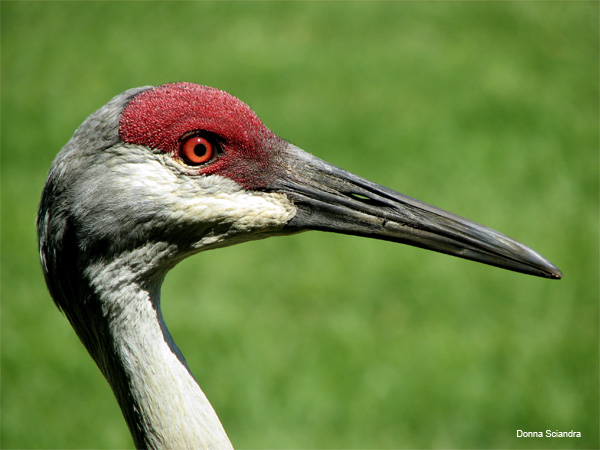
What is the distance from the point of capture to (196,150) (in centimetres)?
265

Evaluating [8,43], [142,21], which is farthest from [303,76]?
[8,43]

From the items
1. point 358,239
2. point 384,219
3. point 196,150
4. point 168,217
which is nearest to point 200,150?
point 196,150

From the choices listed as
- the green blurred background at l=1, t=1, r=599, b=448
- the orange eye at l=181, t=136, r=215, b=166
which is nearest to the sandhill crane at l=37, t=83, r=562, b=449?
the orange eye at l=181, t=136, r=215, b=166

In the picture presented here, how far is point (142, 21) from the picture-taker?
35.5 ft

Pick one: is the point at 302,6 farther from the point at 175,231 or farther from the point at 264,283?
the point at 175,231

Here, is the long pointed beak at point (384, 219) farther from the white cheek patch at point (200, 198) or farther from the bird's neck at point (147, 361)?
the bird's neck at point (147, 361)

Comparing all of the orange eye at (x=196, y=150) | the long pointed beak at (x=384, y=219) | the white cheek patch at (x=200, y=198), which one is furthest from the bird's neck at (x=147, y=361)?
the long pointed beak at (x=384, y=219)

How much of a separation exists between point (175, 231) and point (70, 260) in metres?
0.45

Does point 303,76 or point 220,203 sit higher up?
point 303,76

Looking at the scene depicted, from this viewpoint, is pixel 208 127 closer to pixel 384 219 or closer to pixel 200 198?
pixel 200 198

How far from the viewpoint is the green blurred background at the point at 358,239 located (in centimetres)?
568

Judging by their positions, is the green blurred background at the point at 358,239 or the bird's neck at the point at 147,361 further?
the green blurred background at the point at 358,239

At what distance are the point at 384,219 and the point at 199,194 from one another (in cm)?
80

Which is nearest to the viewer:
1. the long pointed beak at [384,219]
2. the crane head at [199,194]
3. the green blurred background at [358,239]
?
the crane head at [199,194]
